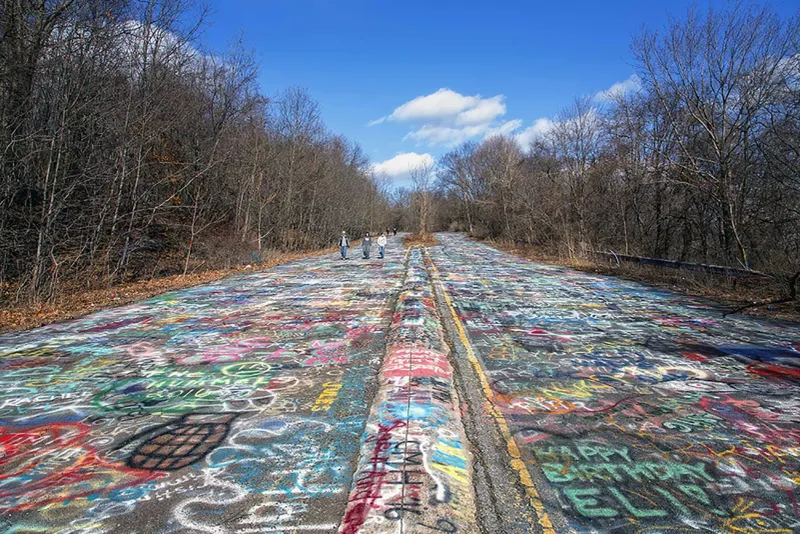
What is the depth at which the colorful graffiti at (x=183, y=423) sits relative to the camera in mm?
2873

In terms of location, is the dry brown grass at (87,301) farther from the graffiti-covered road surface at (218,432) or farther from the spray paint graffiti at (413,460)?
the spray paint graffiti at (413,460)

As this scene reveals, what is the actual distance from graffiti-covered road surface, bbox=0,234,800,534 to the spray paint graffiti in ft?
0.06

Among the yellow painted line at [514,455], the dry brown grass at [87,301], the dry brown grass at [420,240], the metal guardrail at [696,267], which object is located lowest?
the dry brown grass at [87,301]

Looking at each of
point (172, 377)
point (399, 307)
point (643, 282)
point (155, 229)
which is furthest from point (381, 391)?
point (155, 229)

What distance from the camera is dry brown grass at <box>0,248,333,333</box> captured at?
945cm

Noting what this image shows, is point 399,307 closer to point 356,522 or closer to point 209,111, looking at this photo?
point 356,522

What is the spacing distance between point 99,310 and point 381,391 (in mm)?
8830

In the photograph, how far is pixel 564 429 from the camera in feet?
13.4

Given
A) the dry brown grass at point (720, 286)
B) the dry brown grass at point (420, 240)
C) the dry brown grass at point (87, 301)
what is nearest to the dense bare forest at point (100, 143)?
the dry brown grass at point (87, 301)

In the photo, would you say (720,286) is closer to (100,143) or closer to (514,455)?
(514,455)

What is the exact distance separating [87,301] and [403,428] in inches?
453

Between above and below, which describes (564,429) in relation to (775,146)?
below

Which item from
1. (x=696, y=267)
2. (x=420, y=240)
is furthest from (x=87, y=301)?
(x=420, y=240)

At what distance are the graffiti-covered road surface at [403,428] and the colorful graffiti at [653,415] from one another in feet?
0.07
